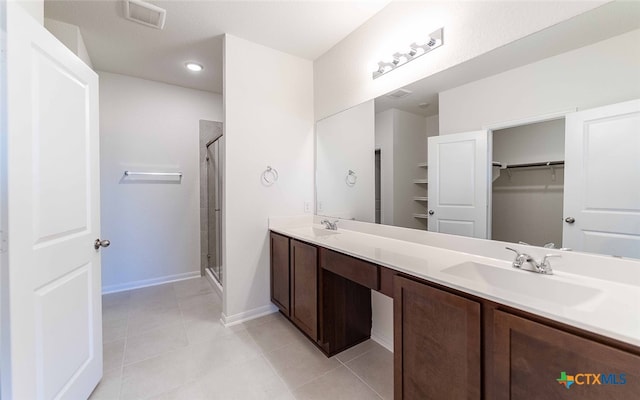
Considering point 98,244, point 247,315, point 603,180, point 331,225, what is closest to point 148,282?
point 247,315

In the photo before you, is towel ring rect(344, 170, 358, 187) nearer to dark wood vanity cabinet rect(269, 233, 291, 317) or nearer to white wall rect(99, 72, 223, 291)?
dark wood vanity cabinet rect(269, 233, 291, 317)

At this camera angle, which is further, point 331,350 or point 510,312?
point 331,350

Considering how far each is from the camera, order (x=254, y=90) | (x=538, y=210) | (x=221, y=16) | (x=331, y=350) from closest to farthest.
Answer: (x=538, y=210)
(x=331, y=350)
(x=221, y=16)
(x=254, y=90)

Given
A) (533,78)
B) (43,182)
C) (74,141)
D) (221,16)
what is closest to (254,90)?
(221,16)

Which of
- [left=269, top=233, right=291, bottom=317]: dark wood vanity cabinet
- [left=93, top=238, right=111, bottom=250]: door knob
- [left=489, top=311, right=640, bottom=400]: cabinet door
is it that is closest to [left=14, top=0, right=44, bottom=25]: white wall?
[left=93, top=238, right=111, bottom=250]: door knob

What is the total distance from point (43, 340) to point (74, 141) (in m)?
0.98

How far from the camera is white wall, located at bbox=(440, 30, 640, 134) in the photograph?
3.50ft

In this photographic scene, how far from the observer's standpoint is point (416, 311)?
1.19 metres

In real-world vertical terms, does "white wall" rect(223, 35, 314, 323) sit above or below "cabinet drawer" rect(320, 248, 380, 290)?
above

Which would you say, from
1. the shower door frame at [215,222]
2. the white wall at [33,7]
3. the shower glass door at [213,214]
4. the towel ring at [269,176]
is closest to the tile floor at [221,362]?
the shower door frame at [215,222]

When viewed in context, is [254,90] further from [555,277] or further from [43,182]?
[555,277]

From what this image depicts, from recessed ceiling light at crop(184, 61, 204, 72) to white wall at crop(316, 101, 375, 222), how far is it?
145 cm

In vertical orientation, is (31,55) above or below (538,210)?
above

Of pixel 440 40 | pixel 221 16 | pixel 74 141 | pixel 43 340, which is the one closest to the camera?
pixel 43 340
